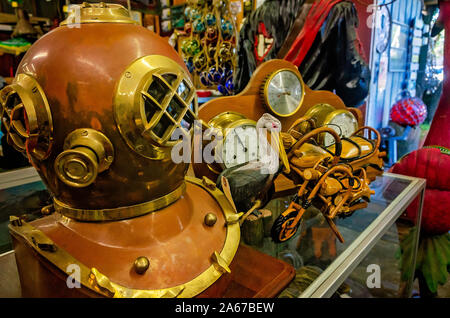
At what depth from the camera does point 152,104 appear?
59 centimetres

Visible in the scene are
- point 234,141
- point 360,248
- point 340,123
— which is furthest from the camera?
point 340,123

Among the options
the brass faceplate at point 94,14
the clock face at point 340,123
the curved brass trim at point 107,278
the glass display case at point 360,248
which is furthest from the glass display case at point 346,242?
the brass faceplate at point 94,14

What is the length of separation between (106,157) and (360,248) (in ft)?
2.30

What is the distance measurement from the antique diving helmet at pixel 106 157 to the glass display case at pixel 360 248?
0.23 m

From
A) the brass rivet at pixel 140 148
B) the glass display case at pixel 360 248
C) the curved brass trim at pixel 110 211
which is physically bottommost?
the glass display case at pixel 360 248

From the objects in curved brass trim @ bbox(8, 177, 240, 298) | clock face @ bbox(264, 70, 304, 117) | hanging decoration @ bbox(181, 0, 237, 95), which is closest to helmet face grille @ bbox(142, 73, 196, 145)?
curved brass trim @ bbox(8, 177, 240, 298)

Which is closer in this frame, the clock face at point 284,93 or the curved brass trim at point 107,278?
the curved brass trim at point 107,278

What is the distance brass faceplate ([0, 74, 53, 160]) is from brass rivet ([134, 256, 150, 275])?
27cm

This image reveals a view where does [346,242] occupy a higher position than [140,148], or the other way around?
[140,148]

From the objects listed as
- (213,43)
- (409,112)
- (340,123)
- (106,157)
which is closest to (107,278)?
(106,157)

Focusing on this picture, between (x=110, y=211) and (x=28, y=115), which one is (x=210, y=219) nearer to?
(x=110, y=211)

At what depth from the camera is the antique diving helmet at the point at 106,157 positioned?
57 cm

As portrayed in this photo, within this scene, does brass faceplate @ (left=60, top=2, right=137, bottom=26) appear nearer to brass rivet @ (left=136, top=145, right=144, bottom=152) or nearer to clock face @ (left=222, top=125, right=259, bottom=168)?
brass rivet @ (left=136, top=145, right=144, bottom=152)

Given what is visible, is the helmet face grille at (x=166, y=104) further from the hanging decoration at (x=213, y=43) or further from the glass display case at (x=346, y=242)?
the hanging decoration at (x=213, y=43)
